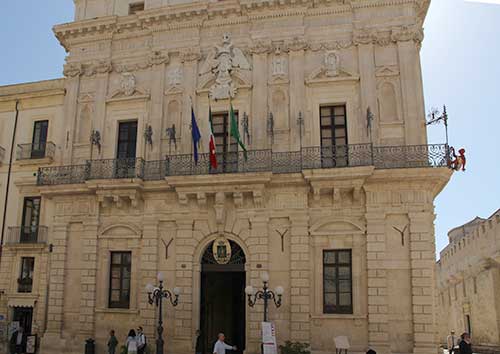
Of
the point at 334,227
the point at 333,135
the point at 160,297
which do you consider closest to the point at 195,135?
the point at 333,135

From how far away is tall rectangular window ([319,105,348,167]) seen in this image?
54.6ft

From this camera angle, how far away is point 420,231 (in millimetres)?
15531

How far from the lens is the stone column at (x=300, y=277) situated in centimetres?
1562

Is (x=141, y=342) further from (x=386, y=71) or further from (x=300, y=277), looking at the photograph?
(x=386, y=71)

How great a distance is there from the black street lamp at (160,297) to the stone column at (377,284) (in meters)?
6.04

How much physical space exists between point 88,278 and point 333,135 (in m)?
9.93

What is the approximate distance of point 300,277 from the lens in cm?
1597

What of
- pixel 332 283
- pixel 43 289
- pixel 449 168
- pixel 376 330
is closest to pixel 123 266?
pixel 43 289

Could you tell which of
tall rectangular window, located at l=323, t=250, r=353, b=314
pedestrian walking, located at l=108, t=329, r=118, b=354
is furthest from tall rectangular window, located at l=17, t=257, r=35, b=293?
tall rectangular window, located at l=323, t=250, r=353, b=314

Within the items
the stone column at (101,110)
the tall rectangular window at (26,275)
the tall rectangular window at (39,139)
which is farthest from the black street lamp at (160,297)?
the tall rectangular window at (39,139)

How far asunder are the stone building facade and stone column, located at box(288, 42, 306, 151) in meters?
10.6

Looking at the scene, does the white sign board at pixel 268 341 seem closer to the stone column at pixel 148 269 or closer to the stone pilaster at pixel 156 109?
the stone column at pixel 148 269

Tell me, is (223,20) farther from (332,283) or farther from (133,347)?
(133,347)

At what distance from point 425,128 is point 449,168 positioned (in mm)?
1914
